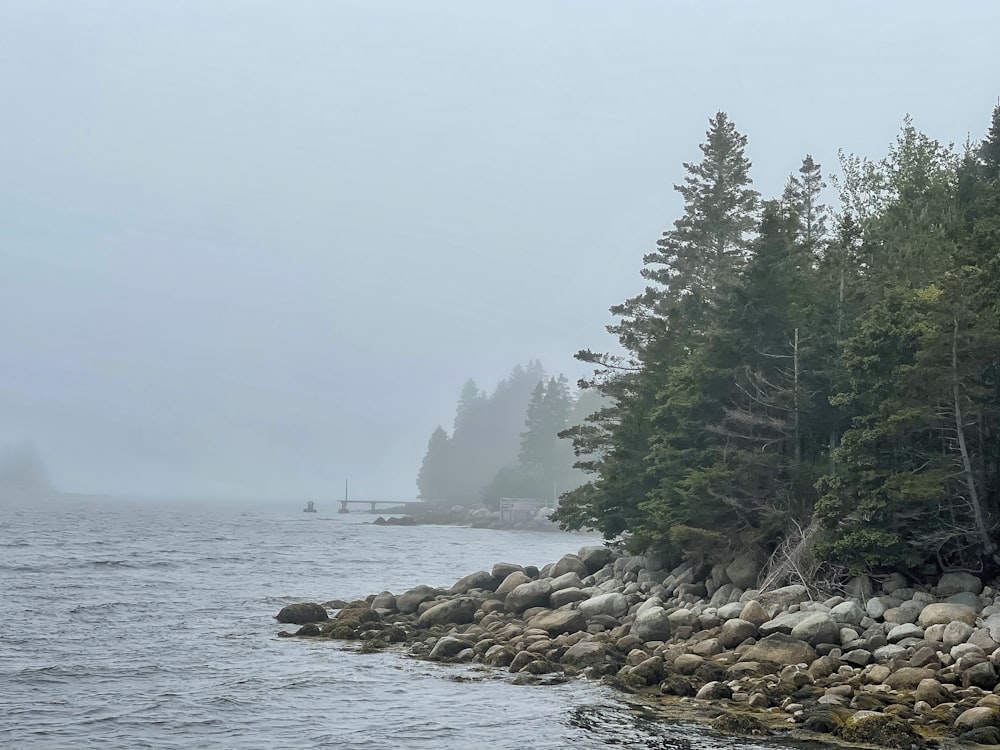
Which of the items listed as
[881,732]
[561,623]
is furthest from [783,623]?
[561,623]

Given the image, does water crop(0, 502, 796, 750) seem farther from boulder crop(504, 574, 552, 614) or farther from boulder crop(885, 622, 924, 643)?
boulder crop(885, 622, 924, 643)

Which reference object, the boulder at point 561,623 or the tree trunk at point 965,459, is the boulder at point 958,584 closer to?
the tree trunk at point 965,459

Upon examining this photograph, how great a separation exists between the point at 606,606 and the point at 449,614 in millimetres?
5857

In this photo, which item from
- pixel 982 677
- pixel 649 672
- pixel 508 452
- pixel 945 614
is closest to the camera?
pixel 982 677

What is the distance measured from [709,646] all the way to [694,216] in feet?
95.9

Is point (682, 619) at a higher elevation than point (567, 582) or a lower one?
lower

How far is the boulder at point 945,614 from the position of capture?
24.2 m

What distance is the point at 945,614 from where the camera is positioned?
2448 centimetres

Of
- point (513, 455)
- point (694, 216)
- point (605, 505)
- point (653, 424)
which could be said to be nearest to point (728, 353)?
point (653, 424)

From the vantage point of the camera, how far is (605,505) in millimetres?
42719


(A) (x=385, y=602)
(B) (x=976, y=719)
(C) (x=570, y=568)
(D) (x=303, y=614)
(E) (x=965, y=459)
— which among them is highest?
(E) (x=965, y=459)

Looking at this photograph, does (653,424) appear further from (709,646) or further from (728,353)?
(709,646)

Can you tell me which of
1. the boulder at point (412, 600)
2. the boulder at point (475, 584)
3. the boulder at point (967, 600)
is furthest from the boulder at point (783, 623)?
the boulder at point (475, 584)

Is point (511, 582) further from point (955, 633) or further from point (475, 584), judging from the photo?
point (955, 633)
